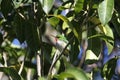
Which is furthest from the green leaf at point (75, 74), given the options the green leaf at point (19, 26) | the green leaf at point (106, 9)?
the green leaf at point (19, 26)

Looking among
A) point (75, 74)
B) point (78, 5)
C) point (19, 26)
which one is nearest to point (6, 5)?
point (19, 26)

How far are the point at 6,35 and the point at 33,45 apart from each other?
0.59 m

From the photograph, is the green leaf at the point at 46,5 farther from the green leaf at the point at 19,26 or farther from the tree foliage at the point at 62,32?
the green leaf at the point at 19,26

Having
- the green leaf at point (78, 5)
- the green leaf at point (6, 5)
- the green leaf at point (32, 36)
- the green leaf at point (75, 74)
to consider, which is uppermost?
the green leaf at point (78, 5)

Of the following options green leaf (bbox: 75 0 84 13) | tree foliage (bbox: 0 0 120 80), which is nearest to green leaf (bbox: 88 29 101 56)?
tree foliage (bbox: 0 0 120 80)

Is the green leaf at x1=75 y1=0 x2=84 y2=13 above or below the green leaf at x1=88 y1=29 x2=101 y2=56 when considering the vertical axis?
above

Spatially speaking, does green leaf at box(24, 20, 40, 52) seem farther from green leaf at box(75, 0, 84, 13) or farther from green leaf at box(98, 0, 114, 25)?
green leaf at box(98, 0, 114, 25)

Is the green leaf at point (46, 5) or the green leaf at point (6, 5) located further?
the green leaf at point (6, 5)

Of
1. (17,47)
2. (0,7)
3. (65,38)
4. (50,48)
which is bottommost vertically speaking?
(17,47)

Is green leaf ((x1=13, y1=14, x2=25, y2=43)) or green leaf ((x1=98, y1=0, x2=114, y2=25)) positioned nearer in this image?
green leaf ((x1=98, y1=0, x2=114, y2=25))

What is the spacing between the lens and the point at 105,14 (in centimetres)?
140

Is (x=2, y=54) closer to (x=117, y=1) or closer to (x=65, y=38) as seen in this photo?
(x=65, y=38)

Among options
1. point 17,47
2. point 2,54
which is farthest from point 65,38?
point 17,47

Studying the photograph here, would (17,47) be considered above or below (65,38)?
below
